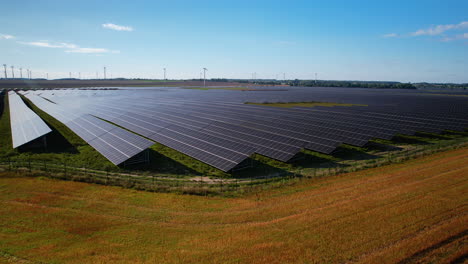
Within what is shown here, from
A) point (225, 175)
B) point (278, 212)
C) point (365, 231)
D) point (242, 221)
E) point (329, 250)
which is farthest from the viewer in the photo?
point (225, 175)

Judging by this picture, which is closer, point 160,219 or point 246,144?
point 160,219

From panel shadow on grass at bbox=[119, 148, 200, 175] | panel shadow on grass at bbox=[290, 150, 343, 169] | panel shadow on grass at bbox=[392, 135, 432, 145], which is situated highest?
panel shadow on grass at bbox=[392, 135, 432, 145]

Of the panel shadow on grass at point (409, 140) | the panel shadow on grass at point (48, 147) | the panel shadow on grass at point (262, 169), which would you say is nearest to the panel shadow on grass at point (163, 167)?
the panel shadow on grass at point (262, 169)

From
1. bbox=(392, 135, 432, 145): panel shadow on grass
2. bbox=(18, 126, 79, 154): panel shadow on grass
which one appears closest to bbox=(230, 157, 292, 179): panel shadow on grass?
bbox=(18, 126, 79, 154): panel shadow on grass

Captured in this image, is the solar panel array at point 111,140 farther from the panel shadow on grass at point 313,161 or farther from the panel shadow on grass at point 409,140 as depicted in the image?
the panel shadow on grass at point 409,140

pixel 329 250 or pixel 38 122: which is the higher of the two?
pixel 38 122

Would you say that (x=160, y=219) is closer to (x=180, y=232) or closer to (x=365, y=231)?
(x=180, y=232)

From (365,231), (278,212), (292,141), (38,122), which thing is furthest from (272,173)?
(38,122)

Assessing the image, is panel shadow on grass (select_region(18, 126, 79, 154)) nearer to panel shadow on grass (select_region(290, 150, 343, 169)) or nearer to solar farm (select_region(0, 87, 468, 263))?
solar farm (select_region(0, 87, 468, 263))
